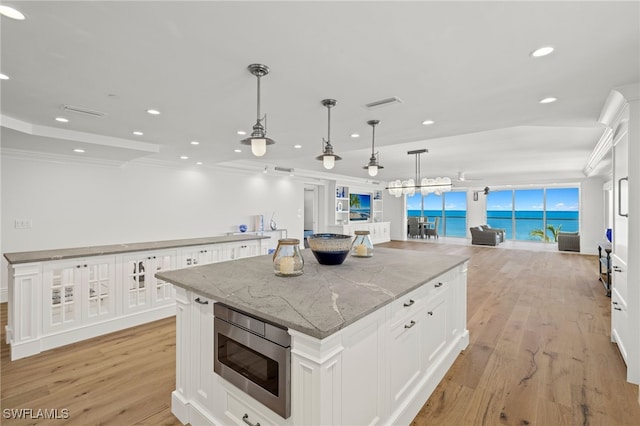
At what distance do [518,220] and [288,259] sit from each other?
678 inches

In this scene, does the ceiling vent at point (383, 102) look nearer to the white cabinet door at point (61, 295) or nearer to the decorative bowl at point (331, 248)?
the decorative bowl at point (331, 248)

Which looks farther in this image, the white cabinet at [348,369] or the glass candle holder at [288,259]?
the glass candle holder at [288,259]

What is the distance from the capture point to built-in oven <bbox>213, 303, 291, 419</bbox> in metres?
1.42

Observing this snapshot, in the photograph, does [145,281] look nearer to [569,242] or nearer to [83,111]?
[83,111]

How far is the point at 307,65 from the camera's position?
199cm

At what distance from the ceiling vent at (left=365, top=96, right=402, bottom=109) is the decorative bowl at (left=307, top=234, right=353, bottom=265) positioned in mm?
1228

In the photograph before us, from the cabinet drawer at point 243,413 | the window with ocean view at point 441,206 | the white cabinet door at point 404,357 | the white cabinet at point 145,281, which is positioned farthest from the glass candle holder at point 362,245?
the window with ocean view at point 441,206

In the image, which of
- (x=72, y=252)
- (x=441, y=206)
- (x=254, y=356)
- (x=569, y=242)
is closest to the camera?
(x=254, y=356)

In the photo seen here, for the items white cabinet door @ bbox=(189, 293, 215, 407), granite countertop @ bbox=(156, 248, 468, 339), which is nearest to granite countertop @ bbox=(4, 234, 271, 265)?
granite countertop @ bbox=(156, 248, 468, 339)

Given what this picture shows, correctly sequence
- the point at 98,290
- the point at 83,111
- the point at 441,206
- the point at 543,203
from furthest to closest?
1. the point at 441,206
2. the point at 543,203
3. the point at 98,290
4. the point at 83,111

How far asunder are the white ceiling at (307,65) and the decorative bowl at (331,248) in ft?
3.93

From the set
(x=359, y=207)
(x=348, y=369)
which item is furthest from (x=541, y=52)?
(x=359, y=207)

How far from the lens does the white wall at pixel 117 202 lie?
14.7 feet

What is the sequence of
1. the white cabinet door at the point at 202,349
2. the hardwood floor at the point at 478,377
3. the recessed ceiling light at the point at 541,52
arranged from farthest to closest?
the hardwood floor at the point at 478,377 < the white cabinet door at the point at 202,349 < the recessed ceiling light at the point at 541,52
